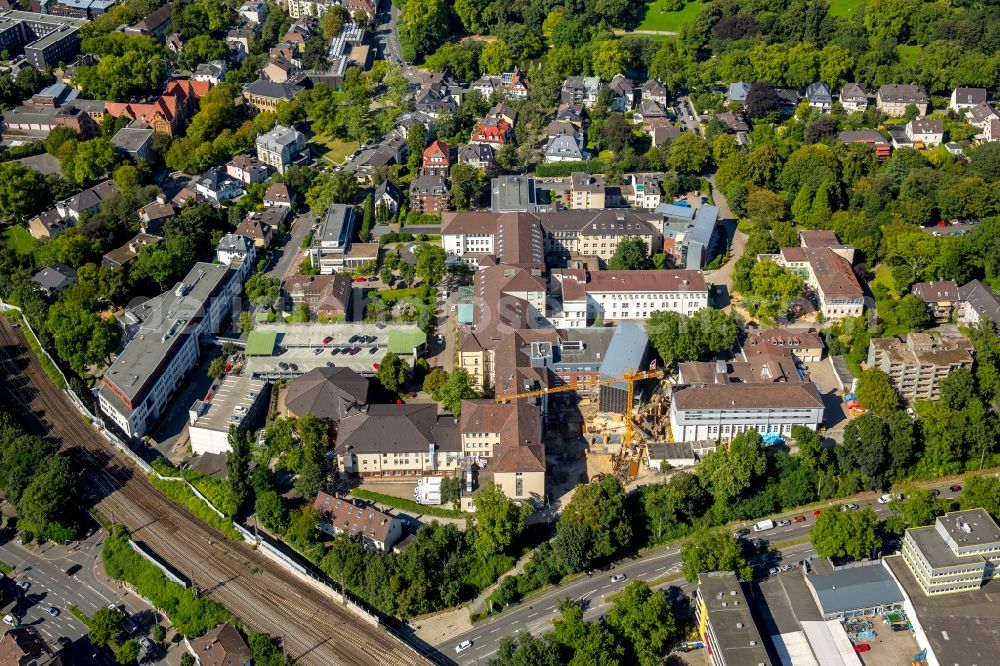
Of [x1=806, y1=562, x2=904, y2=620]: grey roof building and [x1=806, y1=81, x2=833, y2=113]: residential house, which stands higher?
[x1=806, y1=81, x2=833, y2=113]: residential house

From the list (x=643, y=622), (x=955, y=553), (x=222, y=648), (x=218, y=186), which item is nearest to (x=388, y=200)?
(x=218, y=186)

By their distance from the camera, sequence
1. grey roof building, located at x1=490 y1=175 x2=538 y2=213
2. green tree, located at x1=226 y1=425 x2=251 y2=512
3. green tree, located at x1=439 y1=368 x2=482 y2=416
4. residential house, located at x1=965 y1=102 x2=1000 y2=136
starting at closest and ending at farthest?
green tree, located at x1=226 y1=425 x2=251 y2=512, green tree, located at x1=439 y1=368 x2=482 y2=416, grey roof building, located at x1=490 y1=175 x2=538 y2=213, residential house, located at x1=965 y1=102 x2=1000 y2=136

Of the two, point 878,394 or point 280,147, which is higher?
point 878,394

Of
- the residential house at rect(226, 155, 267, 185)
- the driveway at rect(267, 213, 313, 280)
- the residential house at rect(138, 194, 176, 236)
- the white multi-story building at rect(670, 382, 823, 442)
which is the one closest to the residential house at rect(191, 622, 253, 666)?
the white multi-story building at rect(670, 382, 823, 442)

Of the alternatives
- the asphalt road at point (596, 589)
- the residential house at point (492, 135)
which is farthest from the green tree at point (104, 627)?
the residential house at point (492, 135)

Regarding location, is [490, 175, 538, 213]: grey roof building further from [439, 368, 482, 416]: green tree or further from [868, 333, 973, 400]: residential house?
[868, 333, 973, 400]: residential house

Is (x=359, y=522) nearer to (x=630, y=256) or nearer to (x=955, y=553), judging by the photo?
(x=955, y=553)

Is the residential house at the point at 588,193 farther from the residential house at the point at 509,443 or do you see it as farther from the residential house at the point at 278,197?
the residential house at the point at 509,443
